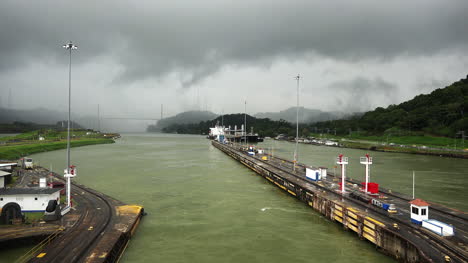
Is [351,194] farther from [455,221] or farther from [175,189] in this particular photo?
[175,189]

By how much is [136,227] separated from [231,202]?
998 cm

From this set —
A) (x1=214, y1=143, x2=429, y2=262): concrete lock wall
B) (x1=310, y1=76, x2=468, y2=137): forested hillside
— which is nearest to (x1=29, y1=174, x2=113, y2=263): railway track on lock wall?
(x1=214, y1=143, x2=429, y2=262): concrete lock wall

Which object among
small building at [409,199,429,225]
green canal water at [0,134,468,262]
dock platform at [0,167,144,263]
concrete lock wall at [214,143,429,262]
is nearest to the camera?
dock platform at [0,167,144,263]

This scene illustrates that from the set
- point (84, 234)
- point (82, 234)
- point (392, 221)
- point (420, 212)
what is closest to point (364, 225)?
point (392, 221)

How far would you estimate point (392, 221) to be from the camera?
53.2ft

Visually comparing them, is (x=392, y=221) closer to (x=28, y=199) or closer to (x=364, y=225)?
(x=364, y=225)

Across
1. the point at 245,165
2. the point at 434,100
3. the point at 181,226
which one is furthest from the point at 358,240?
the point at 434,100

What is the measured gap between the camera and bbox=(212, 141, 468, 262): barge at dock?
12.6 m

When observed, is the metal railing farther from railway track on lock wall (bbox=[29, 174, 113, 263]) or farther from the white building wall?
the white building wall

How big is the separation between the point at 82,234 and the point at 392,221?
18.1m

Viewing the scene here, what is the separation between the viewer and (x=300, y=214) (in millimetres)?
22391

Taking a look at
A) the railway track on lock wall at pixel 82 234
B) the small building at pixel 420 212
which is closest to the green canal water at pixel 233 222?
the railway track on lock wall at pixel 82 234

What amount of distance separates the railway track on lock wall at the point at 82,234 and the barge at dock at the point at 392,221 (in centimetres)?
1535

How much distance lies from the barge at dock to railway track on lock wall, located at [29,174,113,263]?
50.4ft
